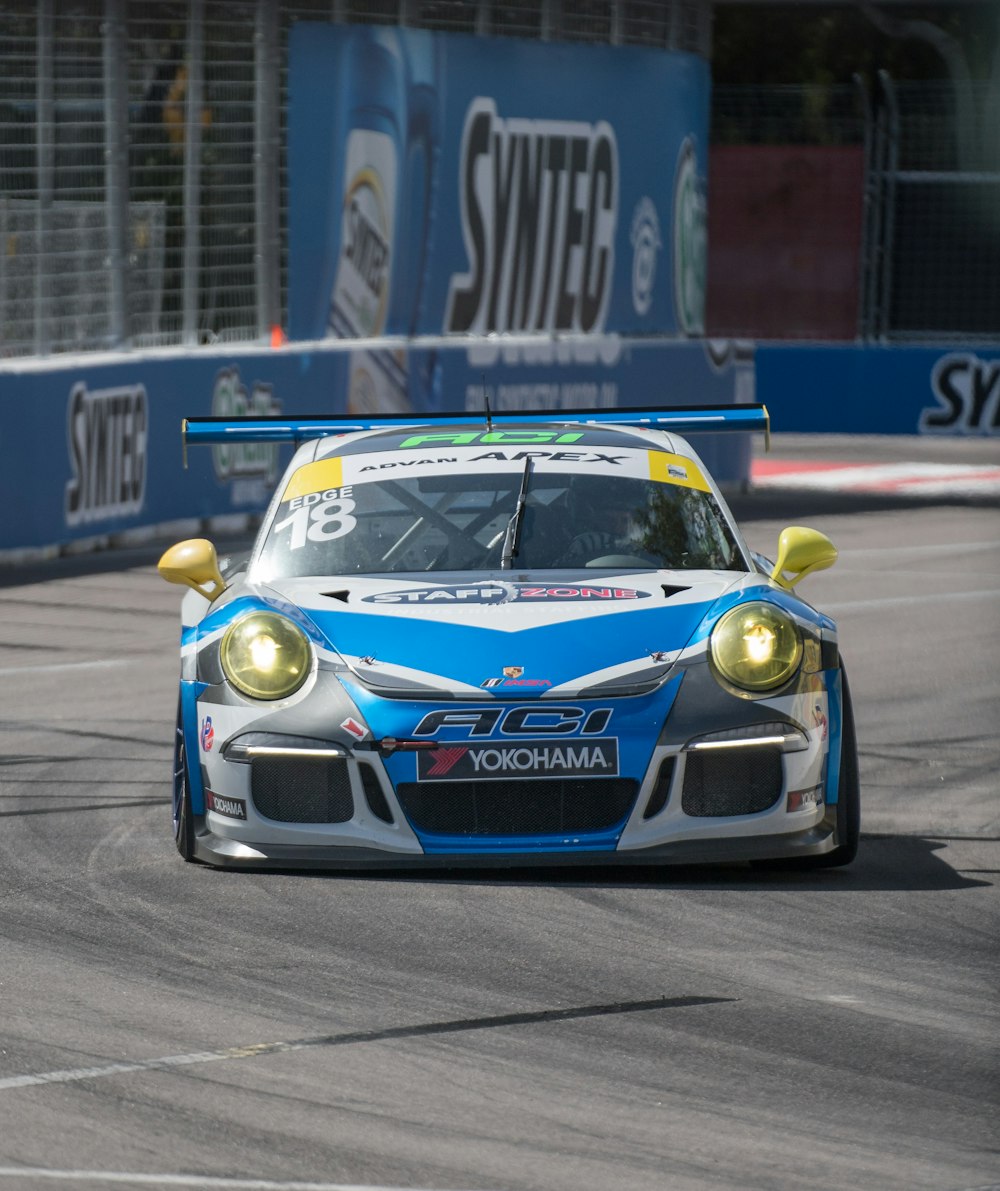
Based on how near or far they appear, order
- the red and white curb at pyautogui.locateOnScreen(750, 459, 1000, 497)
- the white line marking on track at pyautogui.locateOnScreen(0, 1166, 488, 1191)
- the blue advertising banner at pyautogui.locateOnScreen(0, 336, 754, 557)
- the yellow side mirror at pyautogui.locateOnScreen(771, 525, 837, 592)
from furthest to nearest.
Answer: the red and white curb at pyautogui.locateOnScreen(750, 459, 1000, 497) < the blue advertising banner at pyautogui.locateOnScreen(0, 336, 754, 557) < the yellow side mirror at pyautogui.locateOnScreen(771, 525, 837, 592) < the white line marking on track at pyautogui.locateOnScreen(0, 1166, 488, 1191)

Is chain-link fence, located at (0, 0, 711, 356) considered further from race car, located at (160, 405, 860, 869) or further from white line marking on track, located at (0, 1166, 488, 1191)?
white line marking on track, located at (0, 1166, 488, 1191)

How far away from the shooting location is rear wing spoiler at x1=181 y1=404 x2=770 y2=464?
7.55 m

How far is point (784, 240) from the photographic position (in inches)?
1203

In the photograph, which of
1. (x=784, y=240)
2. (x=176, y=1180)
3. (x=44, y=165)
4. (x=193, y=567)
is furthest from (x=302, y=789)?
(x=784, y=240)

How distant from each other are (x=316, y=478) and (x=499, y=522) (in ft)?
2.13

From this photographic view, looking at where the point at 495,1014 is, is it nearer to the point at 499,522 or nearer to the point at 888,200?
the point at 499,522

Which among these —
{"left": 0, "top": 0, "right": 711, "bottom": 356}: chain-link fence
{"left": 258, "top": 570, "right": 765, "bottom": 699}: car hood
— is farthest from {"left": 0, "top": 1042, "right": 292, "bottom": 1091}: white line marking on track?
{"left": 0, "top": 0, "right": 711, "bottom": 356}: chain-link fence

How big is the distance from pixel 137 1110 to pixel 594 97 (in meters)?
17.5

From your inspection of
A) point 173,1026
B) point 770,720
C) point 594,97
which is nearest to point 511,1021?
point 173,1026

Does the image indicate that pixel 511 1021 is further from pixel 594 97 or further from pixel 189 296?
pixel 594 97

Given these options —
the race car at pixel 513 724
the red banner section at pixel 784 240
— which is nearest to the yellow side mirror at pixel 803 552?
the race car at pixel 513 724

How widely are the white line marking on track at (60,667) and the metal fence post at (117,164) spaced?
218 inches

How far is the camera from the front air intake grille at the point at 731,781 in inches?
241

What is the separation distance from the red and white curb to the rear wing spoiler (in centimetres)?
1301
